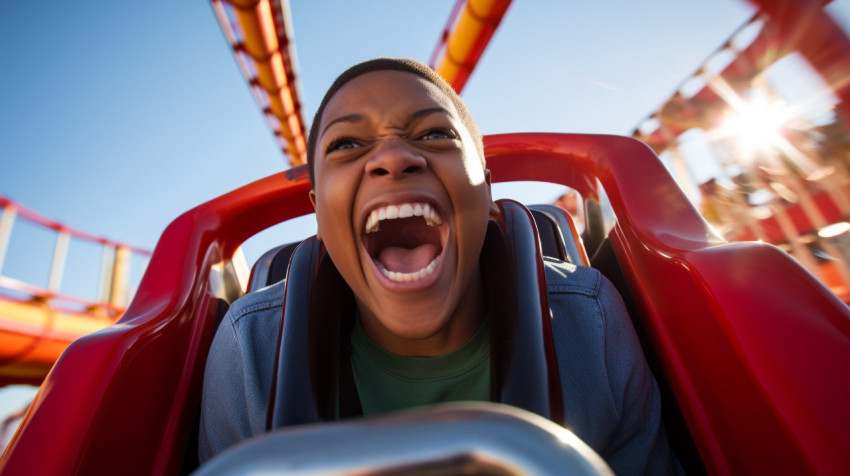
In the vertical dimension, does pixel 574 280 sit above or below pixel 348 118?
below

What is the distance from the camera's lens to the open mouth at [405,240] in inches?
28.4

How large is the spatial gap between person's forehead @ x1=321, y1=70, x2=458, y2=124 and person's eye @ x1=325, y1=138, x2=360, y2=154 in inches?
2.1

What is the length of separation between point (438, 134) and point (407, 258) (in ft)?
0.85

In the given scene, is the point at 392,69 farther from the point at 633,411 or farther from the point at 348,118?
the point at 633,411

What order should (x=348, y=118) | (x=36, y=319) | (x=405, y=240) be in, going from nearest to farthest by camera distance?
(x=348, y=118) < (x=405, y=240) < (x=36, y=319)

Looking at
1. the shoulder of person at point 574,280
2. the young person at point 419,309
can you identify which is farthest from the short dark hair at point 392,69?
the shoulder of person at point 574,280

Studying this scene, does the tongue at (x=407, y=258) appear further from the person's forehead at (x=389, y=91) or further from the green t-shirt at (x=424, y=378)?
the person's forehead at (x=389, y=91)

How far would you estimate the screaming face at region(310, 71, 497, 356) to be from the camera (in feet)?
2.24

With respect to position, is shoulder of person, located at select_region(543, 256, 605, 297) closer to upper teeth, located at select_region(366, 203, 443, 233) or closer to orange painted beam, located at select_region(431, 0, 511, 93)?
upper teeth, located at select_region(366, 203, 443, 233)

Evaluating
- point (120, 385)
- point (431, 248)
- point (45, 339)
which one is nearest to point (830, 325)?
point (431, 248)

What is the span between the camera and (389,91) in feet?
2.56

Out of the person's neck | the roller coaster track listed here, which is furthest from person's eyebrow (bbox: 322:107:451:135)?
the roller coaster track

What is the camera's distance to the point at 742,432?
559mm

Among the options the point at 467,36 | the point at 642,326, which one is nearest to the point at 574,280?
the point at 642,326
